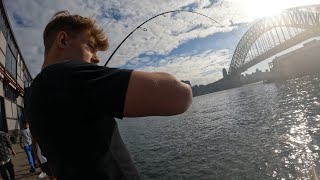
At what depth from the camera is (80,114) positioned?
135 cm

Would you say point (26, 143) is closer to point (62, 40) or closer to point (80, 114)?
point (62, 40)

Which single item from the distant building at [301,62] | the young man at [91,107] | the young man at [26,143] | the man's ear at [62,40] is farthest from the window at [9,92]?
the distant building at [301,62]

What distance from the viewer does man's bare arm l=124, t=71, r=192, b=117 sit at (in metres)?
1.27

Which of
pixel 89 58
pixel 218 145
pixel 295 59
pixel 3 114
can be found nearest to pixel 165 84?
pixel 89 58

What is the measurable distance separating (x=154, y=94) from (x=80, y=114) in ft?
1.32

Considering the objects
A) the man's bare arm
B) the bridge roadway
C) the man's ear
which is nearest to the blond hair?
the man's ear

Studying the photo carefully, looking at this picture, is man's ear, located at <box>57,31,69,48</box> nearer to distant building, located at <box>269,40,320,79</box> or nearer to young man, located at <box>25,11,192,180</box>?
young man, located at <box>25,11,192,180</box>

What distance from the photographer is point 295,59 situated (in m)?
130

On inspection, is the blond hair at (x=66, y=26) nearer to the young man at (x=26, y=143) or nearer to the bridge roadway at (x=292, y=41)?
the young man at (x=26, y=143)

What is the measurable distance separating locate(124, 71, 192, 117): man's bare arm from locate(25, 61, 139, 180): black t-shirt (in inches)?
1.6

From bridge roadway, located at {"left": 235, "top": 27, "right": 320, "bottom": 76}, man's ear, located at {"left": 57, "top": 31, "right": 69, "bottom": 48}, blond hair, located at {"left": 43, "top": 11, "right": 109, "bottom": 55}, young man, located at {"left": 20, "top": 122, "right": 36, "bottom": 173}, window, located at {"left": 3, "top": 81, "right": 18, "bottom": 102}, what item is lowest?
young man, located at {"left": 20, "top": 122, "right": 36, "bottom": 173}

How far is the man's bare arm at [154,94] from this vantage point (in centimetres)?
127

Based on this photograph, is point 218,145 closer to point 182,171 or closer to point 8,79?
point 182,171

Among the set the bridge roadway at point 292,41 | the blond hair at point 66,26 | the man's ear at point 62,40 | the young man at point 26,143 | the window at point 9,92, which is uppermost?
the bridge roadway at point 292,41
